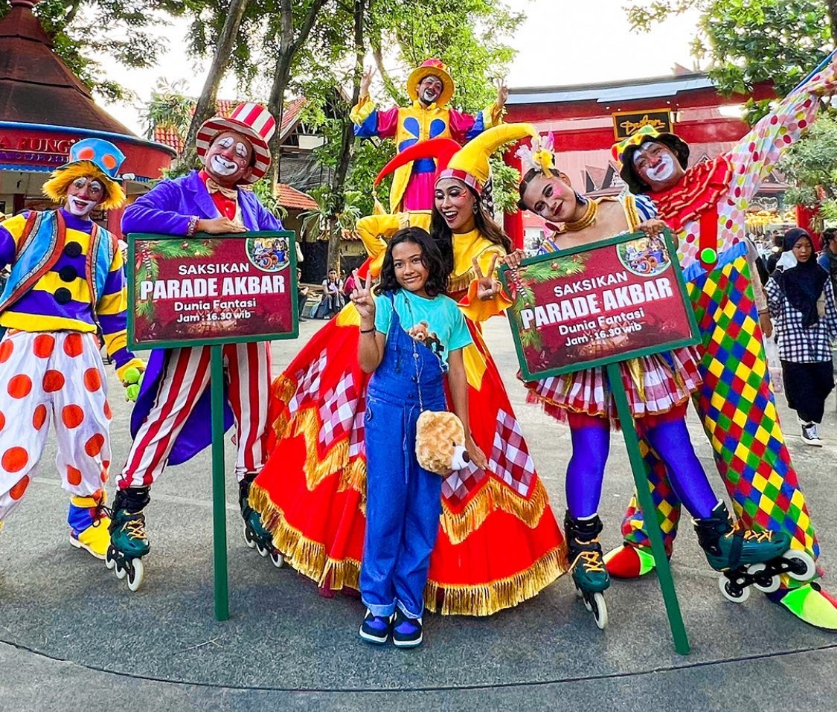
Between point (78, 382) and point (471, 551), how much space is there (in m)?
1.90

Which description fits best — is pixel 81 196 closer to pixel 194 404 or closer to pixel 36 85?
pixel 194 404

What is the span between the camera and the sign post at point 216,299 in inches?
96.8

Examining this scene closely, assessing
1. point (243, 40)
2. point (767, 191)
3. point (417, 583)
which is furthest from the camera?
point (767, 191)

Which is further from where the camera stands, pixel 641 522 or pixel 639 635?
pixel 641 522

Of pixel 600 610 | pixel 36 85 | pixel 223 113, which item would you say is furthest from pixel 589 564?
pixel 223 113

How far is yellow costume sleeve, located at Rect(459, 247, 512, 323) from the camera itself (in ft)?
8.03

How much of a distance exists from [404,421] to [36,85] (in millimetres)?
11439

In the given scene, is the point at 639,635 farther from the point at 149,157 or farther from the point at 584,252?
the point at 149,157

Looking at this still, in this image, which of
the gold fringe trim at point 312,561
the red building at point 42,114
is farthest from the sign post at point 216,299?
the red building at point 42,114

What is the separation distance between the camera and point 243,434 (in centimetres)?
296

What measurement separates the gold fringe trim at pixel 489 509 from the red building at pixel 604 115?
16170 millimetres

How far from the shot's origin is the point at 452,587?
2.39 meters

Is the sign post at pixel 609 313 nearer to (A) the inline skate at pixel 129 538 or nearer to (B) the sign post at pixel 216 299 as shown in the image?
(B) the sign post at pixel 216 299

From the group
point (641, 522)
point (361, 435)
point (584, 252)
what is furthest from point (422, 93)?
point (641, 522)
